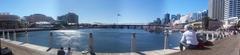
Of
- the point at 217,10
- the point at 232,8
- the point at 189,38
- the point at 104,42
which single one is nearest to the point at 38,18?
the point at 104,42

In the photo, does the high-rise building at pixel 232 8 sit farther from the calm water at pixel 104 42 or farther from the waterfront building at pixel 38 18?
the waterfront building at pixel 38 18

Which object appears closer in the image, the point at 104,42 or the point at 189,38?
the point at 189,38

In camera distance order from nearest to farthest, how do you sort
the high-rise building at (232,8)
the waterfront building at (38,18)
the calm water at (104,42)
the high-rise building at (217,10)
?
1. the calm water at (104,42)
2. the waterfront building at (38,18)
3. the high-rise building at (232,8)
4. the high-rise building at (217,10)

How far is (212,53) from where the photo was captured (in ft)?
26.2

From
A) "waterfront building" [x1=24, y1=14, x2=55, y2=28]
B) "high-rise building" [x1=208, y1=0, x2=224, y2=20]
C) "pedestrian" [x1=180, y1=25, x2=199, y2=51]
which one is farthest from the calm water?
"high-rise building" [x1=208, y1=0, x2=224, y2=20]

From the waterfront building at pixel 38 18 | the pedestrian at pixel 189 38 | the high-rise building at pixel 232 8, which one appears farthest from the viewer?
the high-rise building at pixel 232 8

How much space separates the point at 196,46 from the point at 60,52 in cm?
316

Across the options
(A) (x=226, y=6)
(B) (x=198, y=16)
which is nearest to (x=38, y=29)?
(A) (x=226, y=6)

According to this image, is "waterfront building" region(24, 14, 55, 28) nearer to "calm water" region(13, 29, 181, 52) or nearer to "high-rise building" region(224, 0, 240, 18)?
→ "calm water" region(13, 29, 181, 52)

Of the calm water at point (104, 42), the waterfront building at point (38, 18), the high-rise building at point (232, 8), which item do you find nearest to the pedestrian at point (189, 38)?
the calm water at point (104, 42)

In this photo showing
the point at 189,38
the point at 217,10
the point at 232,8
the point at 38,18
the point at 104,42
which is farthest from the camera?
the point at 217,10

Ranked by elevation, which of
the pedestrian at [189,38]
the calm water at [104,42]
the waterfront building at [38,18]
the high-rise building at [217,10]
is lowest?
the calm water at [104,42]

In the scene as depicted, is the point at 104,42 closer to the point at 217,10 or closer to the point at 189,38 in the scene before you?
the point at 189,38

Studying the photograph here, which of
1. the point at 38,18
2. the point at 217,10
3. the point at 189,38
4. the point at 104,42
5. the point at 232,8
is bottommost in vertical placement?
the point at 104,42
